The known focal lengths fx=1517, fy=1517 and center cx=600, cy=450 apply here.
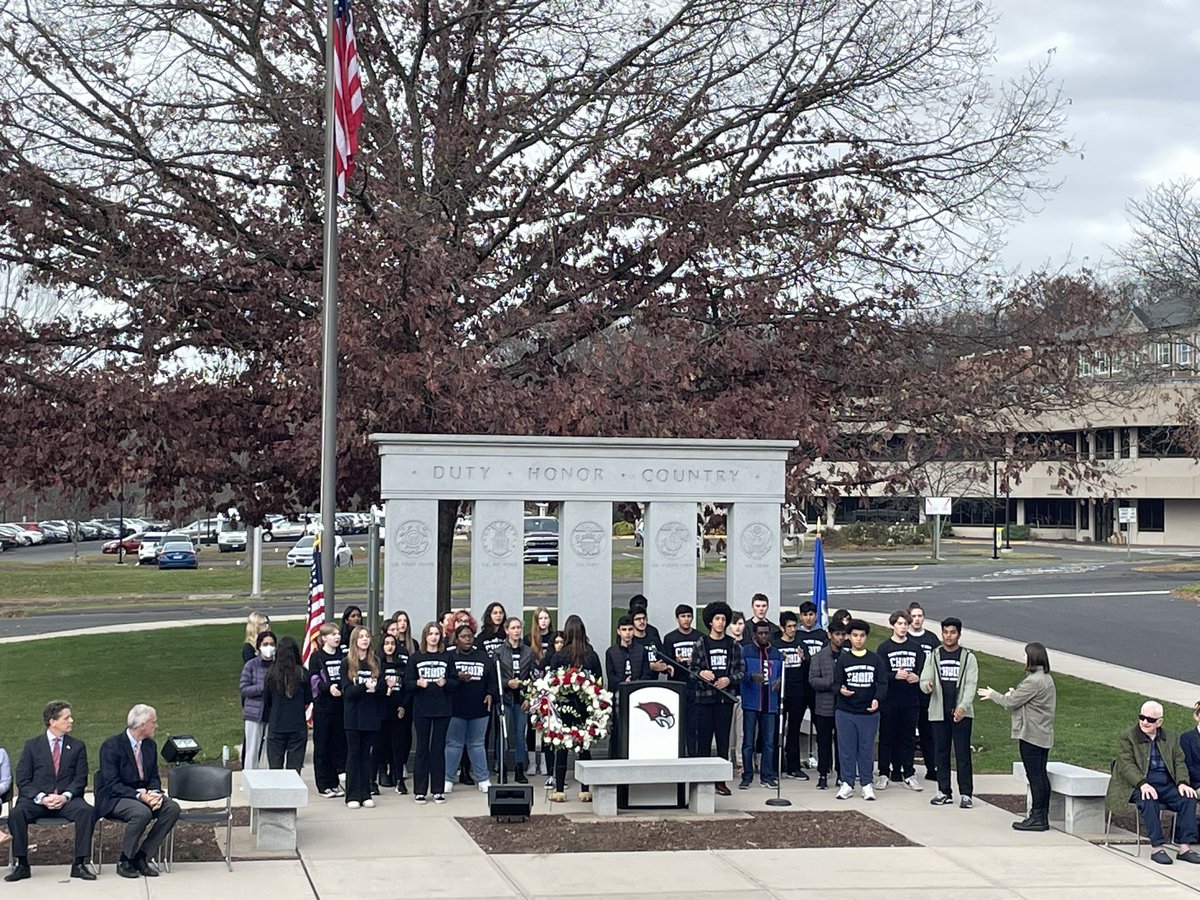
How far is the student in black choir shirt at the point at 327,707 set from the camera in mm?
14883

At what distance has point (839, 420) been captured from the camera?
71.5ft

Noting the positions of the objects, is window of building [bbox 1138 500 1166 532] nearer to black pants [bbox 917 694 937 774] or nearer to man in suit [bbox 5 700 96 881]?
black pants [bbox 917 694 937 774]

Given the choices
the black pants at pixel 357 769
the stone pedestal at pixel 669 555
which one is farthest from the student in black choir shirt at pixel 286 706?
the stone pedestal at pixel 669 555

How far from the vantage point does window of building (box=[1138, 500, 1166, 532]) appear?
8188cm

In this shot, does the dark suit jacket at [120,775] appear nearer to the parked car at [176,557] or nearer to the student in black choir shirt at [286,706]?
the student in black choir shirt at [286,706]

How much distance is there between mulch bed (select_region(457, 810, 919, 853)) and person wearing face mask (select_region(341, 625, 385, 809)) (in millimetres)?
1263

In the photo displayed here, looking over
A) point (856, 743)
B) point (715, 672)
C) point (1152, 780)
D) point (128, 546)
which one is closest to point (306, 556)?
point (128, 546)

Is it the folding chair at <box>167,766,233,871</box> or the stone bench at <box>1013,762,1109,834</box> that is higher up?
the folding chair at <box>167,766,233,871</box>

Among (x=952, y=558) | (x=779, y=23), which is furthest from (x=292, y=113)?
(x=952, y=558)

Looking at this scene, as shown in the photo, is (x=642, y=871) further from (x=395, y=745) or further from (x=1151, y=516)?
(x=1151, y=516)

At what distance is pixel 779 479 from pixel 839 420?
4.18 meters

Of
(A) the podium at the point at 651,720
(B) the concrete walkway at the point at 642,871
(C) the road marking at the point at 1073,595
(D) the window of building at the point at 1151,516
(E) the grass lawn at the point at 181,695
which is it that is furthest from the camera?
(D) the window of building at the point at 1151,516

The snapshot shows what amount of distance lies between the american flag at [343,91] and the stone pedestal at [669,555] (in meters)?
5.35

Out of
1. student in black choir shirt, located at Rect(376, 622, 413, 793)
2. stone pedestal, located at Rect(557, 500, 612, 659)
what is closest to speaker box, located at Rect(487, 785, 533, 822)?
student in black choir shirt, located at Rect(376, 622, 413, 793)
